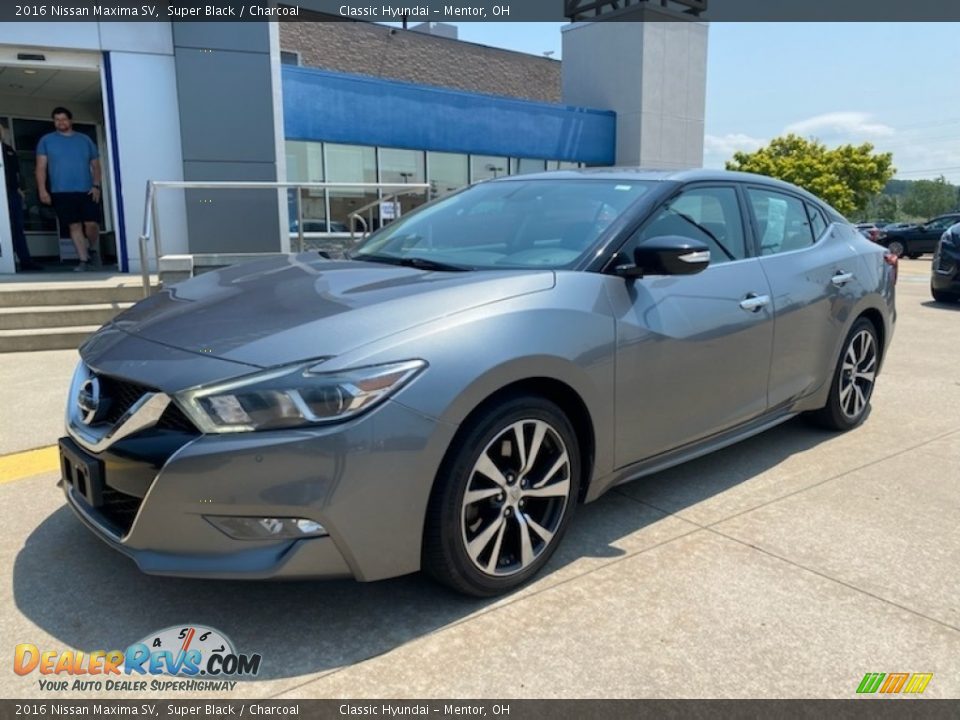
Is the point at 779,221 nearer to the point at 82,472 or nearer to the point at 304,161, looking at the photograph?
the point at 82,472

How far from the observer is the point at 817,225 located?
14.8 feet

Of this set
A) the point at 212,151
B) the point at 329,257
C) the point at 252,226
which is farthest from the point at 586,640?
the point at 212,151

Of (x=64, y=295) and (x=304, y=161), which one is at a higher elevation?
(x=304, y=161)

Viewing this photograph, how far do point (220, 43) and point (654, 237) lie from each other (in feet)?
26.7

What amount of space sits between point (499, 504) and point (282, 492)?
2.61 ft

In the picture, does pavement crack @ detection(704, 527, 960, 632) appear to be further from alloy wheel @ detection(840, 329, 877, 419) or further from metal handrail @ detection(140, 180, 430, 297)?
metal handrail @ detection(140, 180, 430, 297)

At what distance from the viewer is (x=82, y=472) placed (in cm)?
252

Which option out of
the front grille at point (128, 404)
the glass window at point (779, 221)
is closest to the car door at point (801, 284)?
the glass window at point (779, 221)

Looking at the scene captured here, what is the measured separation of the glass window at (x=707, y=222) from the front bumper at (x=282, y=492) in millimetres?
1531

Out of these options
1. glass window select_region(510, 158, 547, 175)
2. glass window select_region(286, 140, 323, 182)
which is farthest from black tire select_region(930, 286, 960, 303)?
glass window select_region(286, 140, 323, 182)

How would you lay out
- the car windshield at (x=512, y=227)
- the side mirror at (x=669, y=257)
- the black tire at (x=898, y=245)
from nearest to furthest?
the side mirror at (x=669, y=257) < the car windshield at (x=512, y=227) < the black tire at (x=898, y=245)

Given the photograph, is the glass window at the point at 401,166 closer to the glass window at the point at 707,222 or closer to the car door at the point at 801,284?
the car door at the point at 801,284

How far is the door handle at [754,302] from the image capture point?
3581 mm
